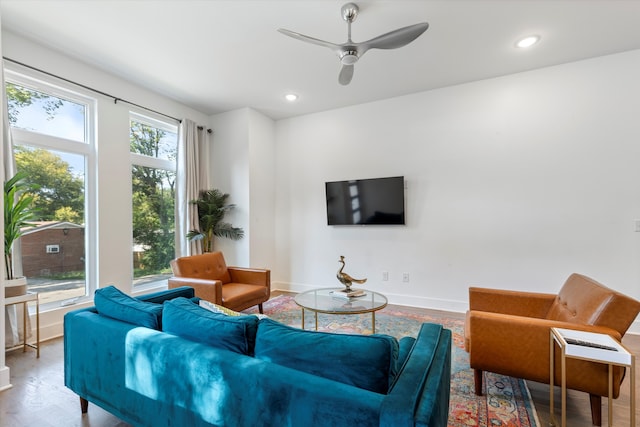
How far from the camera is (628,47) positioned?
3.11 metres

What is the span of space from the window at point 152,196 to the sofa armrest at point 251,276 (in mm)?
1226

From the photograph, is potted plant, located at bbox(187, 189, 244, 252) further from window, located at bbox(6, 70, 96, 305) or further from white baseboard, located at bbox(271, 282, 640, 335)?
white baseboard, located at bbox(271, 282, 640, 335)

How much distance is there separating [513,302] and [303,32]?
10.4 feet

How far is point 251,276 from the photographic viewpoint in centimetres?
386

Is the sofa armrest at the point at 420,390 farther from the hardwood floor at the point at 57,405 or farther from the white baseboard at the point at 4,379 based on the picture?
the white baseboard at the point at 4,379

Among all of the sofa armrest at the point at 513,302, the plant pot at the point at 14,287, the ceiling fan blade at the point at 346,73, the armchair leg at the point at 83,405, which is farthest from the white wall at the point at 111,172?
the sofa armrest at the point at 513,302

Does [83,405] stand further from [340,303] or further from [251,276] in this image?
[251,276]

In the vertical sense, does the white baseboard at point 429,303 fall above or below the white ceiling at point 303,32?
below

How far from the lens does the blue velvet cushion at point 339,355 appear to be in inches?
40.4

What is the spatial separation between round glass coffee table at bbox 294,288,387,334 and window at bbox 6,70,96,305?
273 cm

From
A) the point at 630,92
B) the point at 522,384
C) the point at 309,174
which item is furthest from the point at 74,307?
the point at 630,92

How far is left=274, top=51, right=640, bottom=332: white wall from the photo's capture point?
3.24 metres

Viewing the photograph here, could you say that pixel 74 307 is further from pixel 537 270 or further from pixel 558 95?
pixel 558 95

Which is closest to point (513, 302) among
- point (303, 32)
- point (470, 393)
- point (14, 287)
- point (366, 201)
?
point (470, 393)
